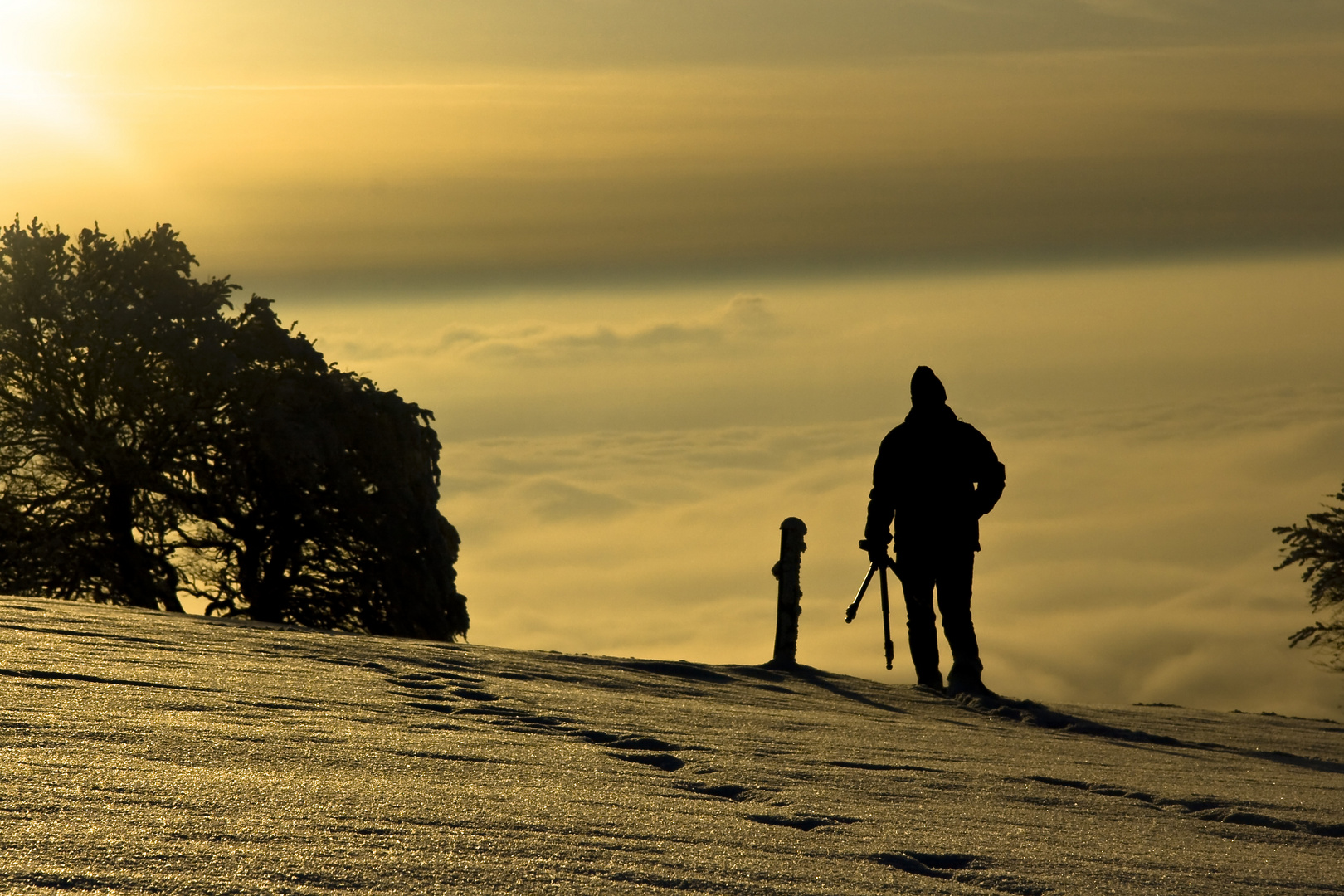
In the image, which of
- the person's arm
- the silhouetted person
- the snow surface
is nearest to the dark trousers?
the silhouetted person

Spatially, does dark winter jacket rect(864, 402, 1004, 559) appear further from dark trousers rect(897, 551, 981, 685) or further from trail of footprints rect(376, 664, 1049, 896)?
trail of footprints rect(376, 664, 1049, 896)

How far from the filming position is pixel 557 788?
3895mm

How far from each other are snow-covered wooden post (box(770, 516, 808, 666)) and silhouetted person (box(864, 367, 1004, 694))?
763 millimetres

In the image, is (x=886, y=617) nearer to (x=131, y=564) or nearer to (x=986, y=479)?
(x=986, y=479)

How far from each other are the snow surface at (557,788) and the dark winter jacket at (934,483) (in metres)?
2.30

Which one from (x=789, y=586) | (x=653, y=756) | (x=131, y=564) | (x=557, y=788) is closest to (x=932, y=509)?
(x=789, y=586)

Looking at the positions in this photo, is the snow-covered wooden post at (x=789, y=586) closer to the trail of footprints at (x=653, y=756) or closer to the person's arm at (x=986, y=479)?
the person's arm at (x=986, y=479)

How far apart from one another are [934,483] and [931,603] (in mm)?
850

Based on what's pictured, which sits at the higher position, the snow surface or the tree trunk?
the tree trunk

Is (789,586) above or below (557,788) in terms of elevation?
above

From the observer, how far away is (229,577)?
70.2ft

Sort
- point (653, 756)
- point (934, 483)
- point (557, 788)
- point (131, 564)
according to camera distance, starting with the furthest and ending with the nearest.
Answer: point (131, 564), point (934, 483), point (653, 756), point (557, 788)

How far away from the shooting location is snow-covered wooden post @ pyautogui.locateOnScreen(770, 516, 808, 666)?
9891mm

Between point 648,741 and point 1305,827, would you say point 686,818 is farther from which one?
point 1305,827
